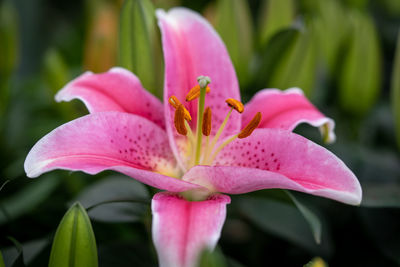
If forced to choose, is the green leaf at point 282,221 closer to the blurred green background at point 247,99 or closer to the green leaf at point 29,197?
the blurred green background at point 247,99

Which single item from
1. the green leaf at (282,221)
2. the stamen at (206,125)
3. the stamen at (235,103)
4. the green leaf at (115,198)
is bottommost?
the green leaf at (282,221)

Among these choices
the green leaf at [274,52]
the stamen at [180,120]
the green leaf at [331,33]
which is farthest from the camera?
the green leaf at [331,33]

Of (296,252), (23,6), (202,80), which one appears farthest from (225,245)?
(23,6)

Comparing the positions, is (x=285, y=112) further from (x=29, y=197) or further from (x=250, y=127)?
(x=29, y=197)

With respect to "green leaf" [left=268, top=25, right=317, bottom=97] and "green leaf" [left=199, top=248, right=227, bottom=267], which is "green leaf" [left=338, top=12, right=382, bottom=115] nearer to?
"green leaf" [left=268, top=25, right=317, bottom=97]

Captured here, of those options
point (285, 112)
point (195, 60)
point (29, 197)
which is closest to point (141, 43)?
point (195, 60)

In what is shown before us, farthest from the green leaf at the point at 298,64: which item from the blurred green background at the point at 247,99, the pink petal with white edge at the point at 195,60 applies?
the pink petal with white edge at the point at 195,60

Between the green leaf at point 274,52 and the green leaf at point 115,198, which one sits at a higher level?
the green leaf at point 274,52

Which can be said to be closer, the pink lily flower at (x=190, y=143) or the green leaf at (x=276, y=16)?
the pink lily flower at (x=190, y=143)
